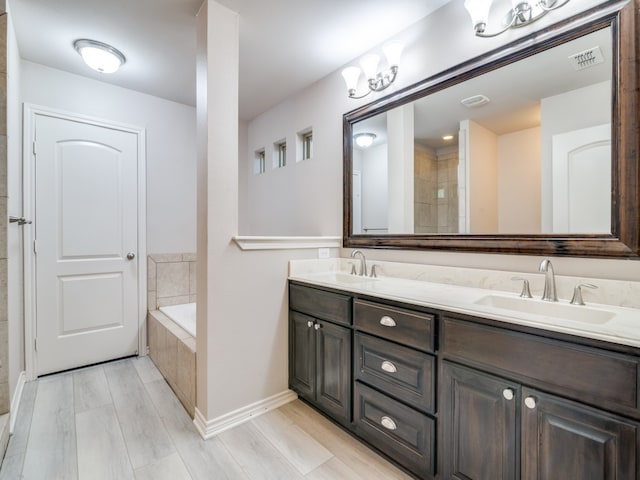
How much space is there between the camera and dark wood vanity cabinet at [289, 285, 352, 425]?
1.74 meters

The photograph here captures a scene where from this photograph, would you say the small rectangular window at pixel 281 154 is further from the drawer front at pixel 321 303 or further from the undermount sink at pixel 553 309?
the undermount sink at pixel 553 309

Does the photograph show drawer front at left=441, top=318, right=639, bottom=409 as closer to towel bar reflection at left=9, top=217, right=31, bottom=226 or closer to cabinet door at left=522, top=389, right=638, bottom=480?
cabinet door at left=522, top=389, right=638, bottom=480

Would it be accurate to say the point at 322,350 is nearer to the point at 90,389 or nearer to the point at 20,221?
the point at 90,389

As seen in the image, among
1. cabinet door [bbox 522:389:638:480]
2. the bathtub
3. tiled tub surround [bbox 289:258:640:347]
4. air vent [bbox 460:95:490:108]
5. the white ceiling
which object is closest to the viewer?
cabinet door [bbox 522:389:638:480]

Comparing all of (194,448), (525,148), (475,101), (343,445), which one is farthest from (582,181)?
(194,448)

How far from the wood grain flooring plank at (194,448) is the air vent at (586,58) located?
2.44 metres

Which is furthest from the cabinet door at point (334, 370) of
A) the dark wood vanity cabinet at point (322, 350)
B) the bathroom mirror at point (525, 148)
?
the bathroom mirror at point (525, 148)

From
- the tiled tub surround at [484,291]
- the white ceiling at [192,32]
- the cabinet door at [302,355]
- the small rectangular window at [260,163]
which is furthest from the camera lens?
the small rectangular window at [260,163]

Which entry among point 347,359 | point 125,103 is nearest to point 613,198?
point 347,359

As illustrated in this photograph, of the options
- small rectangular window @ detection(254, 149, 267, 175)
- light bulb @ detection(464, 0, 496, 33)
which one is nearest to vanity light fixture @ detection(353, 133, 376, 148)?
light bulb @ detection(464, 0, 496, 33)

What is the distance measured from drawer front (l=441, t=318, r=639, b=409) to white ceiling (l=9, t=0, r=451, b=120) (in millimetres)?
1853

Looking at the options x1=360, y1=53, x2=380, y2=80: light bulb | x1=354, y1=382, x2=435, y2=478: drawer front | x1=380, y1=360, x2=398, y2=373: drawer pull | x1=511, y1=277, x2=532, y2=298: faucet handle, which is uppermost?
x1=360, y1=53, x2=380, y2=80: light bulb

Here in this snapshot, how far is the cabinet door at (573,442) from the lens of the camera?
0.91 metres

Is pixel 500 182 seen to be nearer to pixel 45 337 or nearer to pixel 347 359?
pixel 347 359
